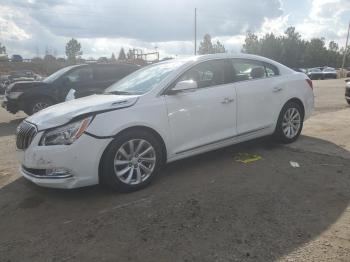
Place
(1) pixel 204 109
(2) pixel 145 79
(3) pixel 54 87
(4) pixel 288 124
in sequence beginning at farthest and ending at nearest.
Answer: (3) pixel 54 87 < (4) pixel 288 124 < (2) pixel 145 79 < (1) pixel 204 109

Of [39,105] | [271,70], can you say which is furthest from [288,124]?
[39,105]

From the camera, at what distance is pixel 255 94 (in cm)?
586

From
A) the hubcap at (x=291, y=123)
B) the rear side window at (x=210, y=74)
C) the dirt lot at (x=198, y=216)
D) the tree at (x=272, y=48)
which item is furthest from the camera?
the tree at (x=272, y=48)

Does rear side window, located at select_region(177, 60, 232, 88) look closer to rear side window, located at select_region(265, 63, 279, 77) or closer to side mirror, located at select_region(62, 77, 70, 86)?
rear side window, located at select_region(265, 63, 279, 77)

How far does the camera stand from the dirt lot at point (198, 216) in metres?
3.28

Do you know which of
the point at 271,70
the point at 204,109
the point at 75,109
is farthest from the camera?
the point at 271,70

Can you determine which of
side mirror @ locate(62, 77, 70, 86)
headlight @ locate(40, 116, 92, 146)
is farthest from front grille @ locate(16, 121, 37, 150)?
side mirror @ locate(62, 77, 70, 86)

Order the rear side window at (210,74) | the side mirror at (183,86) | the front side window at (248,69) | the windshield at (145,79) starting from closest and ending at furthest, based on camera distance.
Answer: the side mirror at (183,86), the windshield at (145,79), the rear side window at (210,74), the front side window at (248,69)

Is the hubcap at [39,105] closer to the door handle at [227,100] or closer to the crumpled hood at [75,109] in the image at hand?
the crumpled hood at [75,109]

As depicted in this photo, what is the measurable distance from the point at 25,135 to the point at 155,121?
61.0 inches

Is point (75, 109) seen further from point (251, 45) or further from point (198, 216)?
point (251, 45)

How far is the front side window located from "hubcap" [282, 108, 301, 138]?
2.59 feet

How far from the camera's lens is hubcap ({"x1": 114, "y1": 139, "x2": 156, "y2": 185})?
454cm

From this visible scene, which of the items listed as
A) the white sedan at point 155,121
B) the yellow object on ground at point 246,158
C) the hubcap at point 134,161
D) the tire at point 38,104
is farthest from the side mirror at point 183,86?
the tire at point 38,104
